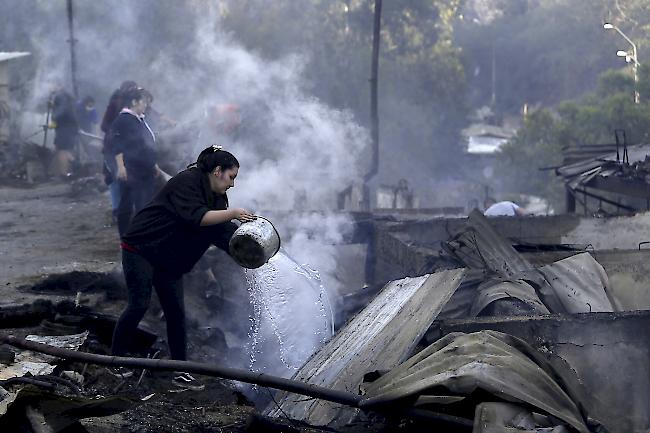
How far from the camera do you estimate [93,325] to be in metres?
6.49

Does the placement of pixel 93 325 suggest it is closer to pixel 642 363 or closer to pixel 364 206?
pixel 642 363

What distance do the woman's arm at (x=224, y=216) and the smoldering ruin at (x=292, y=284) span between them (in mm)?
199

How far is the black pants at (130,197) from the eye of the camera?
8820 mm

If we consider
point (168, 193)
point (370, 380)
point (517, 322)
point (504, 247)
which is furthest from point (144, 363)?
point (504, 247)

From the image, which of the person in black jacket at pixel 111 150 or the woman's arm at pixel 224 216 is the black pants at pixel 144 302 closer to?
the woman's arm at pixel 224 216

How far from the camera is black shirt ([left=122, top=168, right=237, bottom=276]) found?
5.53 meters

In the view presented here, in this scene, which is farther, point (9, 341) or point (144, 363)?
point (9, 341)

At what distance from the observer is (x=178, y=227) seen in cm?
568

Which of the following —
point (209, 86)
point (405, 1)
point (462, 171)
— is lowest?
point (462, 171)

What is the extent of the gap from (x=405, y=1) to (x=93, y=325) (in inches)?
1366

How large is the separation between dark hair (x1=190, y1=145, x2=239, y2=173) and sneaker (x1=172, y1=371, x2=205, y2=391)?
4.38 ft

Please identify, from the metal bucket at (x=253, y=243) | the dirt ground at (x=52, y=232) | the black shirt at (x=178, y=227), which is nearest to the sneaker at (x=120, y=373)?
the black shirt at (x=178, y=227)

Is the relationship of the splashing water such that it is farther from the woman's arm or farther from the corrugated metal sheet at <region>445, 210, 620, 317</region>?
the woman's arm

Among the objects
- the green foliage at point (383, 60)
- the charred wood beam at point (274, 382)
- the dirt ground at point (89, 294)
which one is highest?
the green foliage at point (383, 60)
